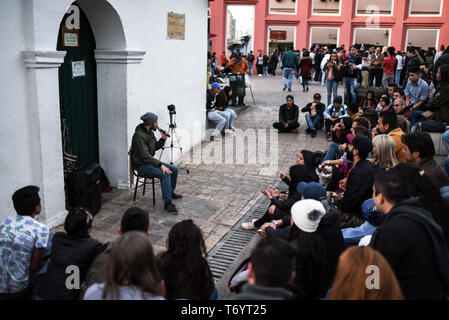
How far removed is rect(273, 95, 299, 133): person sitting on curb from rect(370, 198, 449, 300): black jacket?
9188 millimetres

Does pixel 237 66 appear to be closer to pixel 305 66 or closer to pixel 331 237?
pixel 305 66

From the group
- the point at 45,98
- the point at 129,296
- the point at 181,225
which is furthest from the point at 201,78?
the point at 129,296

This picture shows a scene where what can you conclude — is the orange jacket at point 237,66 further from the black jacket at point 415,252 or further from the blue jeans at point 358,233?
the black jacket at point 415,252

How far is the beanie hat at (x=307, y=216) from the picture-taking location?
3.63m

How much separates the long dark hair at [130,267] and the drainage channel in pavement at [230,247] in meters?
2.37

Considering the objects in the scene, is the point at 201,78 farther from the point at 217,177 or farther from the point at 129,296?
the point at 129,296

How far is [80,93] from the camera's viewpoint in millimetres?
7066

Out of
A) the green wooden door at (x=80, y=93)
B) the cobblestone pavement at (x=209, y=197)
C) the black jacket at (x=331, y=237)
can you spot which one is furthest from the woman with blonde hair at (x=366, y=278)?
the green wooden door at (x=80, y=93)

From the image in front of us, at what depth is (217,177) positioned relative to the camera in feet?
27.9

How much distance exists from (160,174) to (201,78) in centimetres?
466

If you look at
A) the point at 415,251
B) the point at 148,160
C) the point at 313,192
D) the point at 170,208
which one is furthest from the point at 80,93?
the point at 415,251

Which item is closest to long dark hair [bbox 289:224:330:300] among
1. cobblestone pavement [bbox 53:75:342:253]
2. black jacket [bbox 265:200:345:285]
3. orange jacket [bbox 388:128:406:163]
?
black jacket [bbox 265:200:345:285]

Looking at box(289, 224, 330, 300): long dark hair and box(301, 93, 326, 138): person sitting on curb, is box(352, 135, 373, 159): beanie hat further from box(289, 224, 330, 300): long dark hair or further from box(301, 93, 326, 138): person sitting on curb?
box(301, 93, 326, 138): person sitting on curb

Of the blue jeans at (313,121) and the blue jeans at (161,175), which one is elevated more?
the blue jeans at (313,121)
